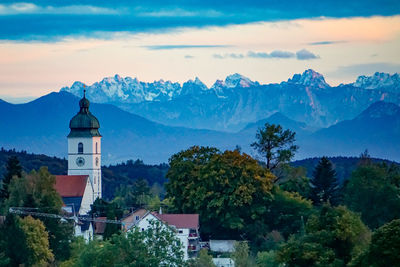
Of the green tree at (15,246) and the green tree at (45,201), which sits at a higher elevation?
the green tree at (45,201)

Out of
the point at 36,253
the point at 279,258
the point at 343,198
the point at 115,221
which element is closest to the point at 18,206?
the point at 115,221

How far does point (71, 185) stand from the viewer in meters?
103

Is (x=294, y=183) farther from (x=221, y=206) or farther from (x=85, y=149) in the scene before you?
(x=85, y=149)

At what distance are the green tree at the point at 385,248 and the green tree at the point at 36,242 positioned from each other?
30323 millimetres

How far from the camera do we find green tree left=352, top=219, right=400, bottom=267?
39.6m

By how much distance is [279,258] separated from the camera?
48500 mm

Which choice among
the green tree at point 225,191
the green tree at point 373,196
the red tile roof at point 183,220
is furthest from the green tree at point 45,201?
the green tree at point 373,196

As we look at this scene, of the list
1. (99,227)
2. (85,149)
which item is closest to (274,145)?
(99,227)

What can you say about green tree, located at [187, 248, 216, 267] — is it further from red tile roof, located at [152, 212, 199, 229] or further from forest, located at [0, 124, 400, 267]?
red tile roof, located at [152, 212, 199, 229]

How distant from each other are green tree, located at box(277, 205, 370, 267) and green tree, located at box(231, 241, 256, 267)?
14030mm

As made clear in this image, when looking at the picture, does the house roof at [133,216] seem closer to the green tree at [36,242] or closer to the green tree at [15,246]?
the green tree at [36,242]

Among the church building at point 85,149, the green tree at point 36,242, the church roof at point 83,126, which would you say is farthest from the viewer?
the church roof at point 83,126

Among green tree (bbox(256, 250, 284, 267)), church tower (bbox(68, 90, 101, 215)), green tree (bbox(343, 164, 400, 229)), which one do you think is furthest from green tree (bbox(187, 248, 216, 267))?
church tower (bbox(68, 90, 101, 215))

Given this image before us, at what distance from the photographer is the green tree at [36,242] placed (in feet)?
219
